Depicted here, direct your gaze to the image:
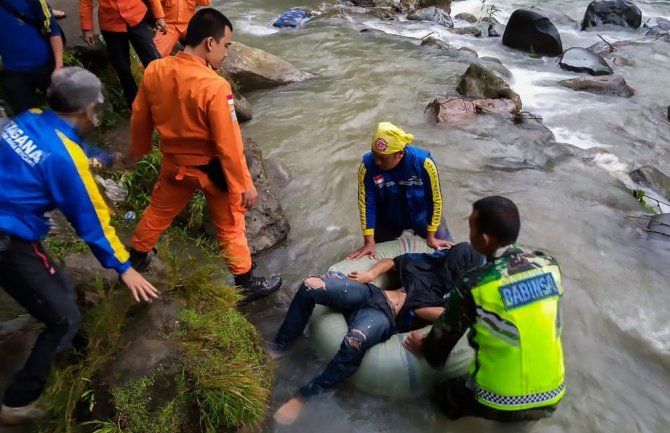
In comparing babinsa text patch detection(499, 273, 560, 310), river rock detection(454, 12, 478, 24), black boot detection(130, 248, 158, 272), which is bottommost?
river rock detection(454, 12, 478, 24)

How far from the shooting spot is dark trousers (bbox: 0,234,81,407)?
2605mm

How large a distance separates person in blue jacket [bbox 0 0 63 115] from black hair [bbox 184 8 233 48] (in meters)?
1.64

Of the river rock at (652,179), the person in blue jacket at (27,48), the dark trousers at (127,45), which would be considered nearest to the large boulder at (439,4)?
the river rock at (652,179)

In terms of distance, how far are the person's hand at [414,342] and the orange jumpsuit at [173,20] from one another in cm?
412

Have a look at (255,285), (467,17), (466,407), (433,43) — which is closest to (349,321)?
(255,285)

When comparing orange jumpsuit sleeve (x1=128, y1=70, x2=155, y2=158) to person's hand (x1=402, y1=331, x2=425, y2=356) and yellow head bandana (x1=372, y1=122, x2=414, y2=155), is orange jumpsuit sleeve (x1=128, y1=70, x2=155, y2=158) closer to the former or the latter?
yellow head bandana (x1=372, y1=122, x2=414, y2=155)

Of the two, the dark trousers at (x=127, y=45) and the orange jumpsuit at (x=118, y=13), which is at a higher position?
the orange jumpsuit at (x=118, y=13)

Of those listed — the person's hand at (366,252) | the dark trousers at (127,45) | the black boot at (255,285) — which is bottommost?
the black boot at (255,285)

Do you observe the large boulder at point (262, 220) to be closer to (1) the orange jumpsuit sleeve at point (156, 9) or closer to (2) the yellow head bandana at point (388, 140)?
(1) the orange jumpsuit sleeve at point (156, 9)

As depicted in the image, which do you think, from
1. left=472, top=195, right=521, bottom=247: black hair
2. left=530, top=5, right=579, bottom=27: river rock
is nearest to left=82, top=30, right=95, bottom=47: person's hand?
left=472, top=195, right=521, bottom=247: black hair

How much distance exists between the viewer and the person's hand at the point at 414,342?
11.4 ft

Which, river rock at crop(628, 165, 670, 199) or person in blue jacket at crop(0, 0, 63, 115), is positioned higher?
person in blue jacket at crop(0, 0, 63, 115)

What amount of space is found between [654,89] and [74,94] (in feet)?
35.9

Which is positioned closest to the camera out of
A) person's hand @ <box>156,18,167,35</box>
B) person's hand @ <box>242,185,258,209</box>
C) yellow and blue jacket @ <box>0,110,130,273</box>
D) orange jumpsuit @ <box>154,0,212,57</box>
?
yellow and blue jacket @ <box>0,110,130,273</box>
